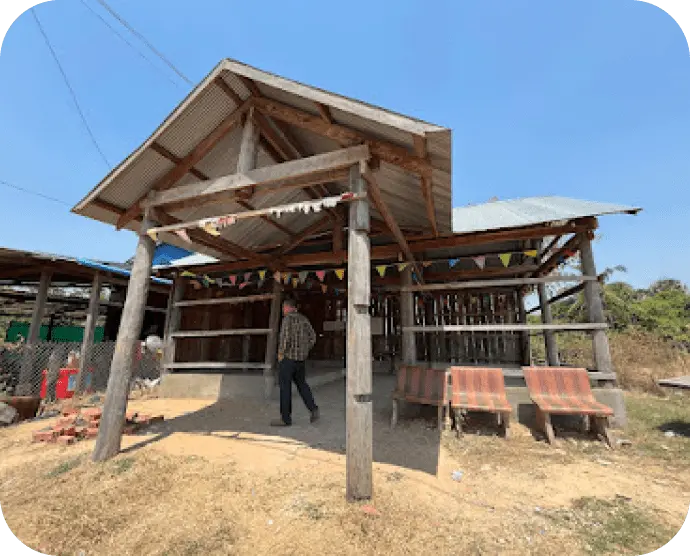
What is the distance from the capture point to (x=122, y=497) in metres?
2.92

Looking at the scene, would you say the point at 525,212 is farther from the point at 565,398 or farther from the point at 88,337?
the point at 88,337

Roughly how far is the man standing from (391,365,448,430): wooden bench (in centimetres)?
145

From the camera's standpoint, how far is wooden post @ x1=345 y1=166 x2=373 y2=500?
2.82 m

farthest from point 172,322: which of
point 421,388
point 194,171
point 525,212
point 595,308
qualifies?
point 595,308

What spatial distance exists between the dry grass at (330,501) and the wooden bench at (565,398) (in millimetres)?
390

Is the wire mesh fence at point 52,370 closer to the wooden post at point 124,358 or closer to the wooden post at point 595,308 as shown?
the wooden post at point 124,358

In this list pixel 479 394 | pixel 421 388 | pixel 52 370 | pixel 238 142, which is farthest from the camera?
pixel 52 370

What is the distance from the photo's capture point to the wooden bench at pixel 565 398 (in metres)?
4.30

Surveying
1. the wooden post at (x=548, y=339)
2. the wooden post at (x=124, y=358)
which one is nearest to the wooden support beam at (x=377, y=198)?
the wooden post at (x=124, y=358)

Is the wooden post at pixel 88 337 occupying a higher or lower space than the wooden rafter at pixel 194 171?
lower

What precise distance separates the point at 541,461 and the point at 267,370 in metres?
5.16

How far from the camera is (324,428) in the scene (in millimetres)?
4906

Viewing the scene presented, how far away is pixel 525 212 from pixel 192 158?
620 centimetres

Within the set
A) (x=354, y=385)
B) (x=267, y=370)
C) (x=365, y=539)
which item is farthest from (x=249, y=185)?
(x=267, y=370)
